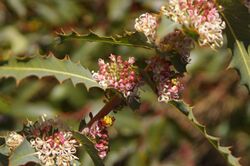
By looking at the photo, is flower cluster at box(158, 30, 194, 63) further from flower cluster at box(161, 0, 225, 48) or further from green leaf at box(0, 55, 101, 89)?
green leaf at box(0, 55, 101, 89)

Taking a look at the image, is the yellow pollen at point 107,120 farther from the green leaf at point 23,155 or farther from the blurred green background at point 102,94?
the blurred green background at point 102,94

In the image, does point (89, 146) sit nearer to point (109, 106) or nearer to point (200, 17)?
point (109, 106)

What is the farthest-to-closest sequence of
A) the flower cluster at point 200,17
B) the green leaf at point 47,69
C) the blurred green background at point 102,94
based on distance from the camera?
the blurred green background at point 102,94
the green leaf at point 47,69
the flower cluster at point 200,17

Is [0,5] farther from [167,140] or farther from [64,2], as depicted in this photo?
[167,140]

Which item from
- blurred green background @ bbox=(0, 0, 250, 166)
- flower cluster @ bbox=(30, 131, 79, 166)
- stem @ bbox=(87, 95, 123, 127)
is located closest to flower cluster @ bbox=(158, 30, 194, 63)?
stem @ bbox=(87, 95, 123, 127)

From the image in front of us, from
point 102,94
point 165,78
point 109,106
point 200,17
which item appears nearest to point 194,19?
point 200,17

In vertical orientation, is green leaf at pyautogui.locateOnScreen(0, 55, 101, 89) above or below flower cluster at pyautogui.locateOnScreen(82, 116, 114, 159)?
above

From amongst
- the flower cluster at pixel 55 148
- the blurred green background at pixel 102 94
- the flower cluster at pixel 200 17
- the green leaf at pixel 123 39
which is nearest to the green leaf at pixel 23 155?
the flower cluster at pixel 55 148
